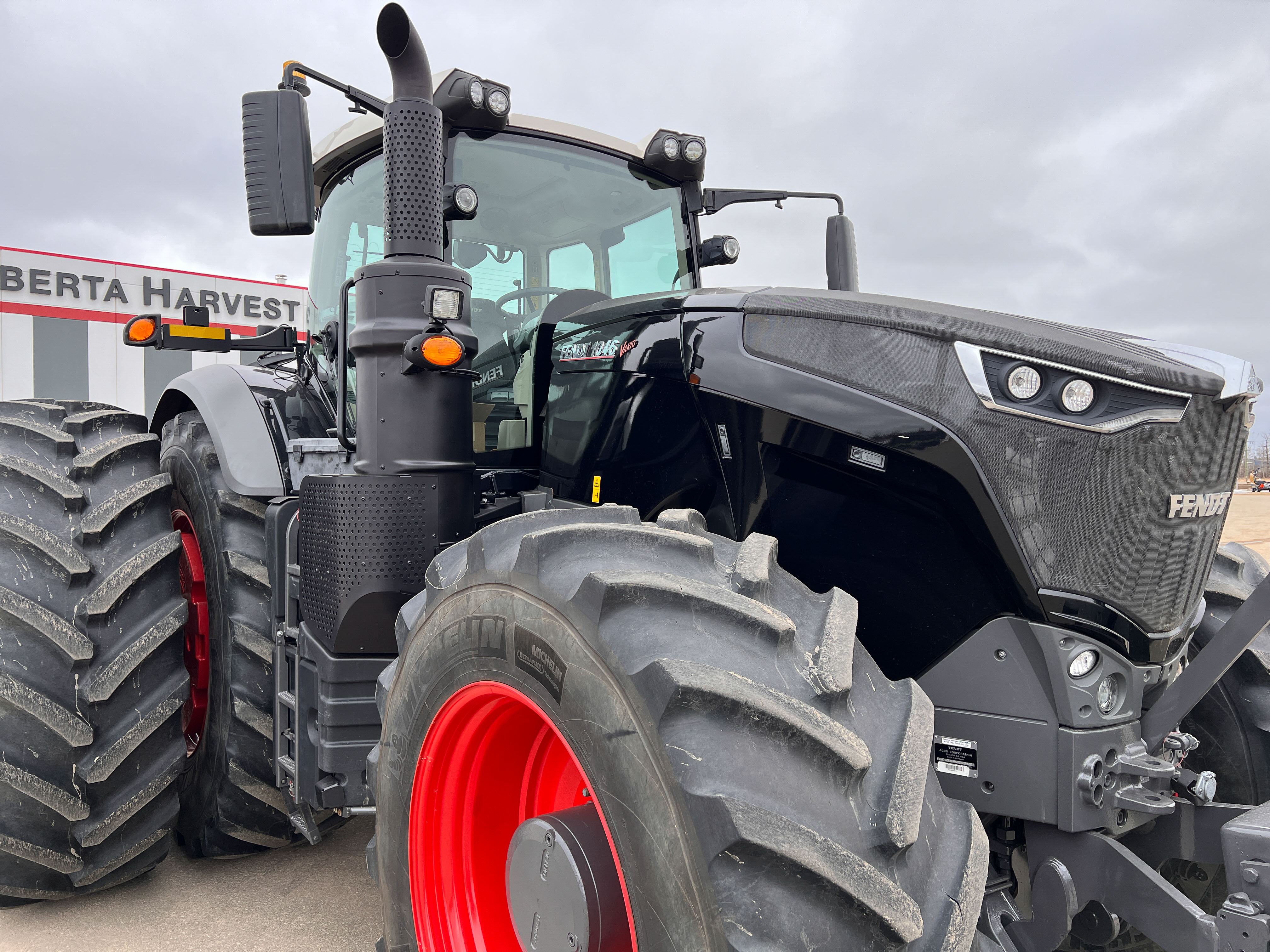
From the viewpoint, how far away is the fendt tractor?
1177 millimetres

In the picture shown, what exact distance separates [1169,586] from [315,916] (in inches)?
94.2

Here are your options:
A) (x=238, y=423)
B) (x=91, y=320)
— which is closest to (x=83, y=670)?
(x=238, y=423)

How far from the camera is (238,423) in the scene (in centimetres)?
284

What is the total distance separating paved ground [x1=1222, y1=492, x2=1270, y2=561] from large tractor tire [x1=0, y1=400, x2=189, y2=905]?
914 centimetres

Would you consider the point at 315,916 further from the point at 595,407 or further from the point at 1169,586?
the point at 1169,586

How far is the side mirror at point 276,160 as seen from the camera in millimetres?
2018

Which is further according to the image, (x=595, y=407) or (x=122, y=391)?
(x=122, y=391)

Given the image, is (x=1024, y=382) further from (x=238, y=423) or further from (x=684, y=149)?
(x=238, y=423)

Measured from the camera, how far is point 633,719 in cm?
118

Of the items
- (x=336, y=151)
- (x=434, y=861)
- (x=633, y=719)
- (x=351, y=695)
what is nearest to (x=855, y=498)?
(x=633, y=719)

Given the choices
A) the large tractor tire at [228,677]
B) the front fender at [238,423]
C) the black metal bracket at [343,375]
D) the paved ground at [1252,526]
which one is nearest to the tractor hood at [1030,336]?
the black metal bracket at [343,375]

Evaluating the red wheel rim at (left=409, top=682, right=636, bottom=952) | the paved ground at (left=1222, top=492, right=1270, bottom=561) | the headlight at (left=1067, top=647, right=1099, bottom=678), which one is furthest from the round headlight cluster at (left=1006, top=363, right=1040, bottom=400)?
the paved ground at (left=1222, top=492, right=1270, bottom=561)

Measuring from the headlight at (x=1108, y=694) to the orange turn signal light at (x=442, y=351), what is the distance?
4.62ft

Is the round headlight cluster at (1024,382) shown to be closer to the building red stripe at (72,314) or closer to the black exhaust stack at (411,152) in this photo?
the black exhaust stack at (411,152)
